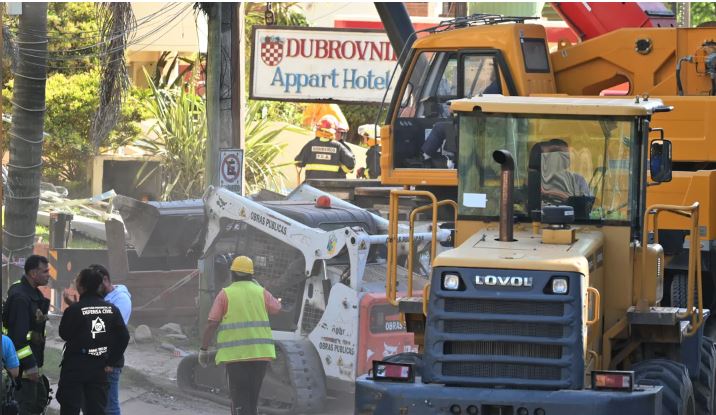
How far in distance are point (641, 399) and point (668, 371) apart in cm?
101

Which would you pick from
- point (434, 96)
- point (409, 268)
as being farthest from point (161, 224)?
point (409, 268)

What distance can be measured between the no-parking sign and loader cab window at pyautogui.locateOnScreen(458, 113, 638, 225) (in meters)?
6.06

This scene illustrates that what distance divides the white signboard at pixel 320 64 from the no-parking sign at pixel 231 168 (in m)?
4.21

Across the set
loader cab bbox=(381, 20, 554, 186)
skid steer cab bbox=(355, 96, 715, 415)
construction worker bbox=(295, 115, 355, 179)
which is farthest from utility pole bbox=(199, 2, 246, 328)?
skid steer cab bbox=(355, 96, 715, 415)

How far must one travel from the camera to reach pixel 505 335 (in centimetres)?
850

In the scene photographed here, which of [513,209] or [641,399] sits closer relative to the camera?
[641,399]

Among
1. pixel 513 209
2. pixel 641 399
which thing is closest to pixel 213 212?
pixel 513 209

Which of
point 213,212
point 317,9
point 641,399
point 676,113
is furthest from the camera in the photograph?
point 317,9

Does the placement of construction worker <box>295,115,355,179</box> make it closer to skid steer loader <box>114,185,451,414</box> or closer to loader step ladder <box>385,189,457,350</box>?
skid steer loader <box>114,185,451,414</box>

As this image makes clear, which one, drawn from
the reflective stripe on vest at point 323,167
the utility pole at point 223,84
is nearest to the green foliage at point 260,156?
the reflective stripe on vest at point 323,167

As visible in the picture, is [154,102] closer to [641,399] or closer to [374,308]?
[374,308]

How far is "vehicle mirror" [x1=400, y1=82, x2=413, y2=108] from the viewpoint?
48.0 feet

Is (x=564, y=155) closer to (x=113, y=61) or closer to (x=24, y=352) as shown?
(x=24, y=352)

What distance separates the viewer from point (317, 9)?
38312mm
